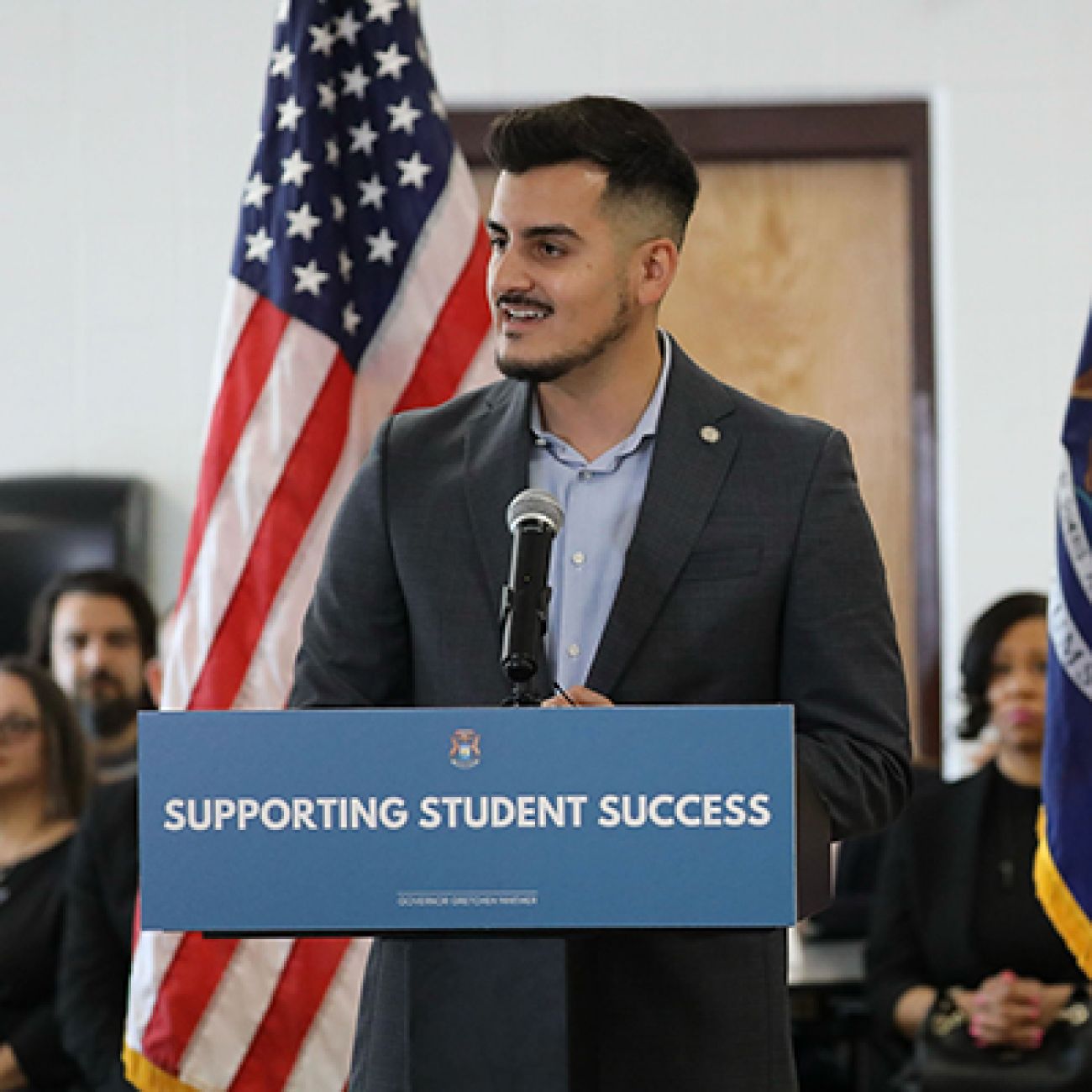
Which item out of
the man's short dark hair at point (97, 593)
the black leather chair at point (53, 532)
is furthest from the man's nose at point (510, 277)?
the black leather chair at point (53, 532)

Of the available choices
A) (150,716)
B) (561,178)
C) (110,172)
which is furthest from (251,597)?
(110,172)

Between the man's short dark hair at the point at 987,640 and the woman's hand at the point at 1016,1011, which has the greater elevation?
the man's short dark hair at the point at 987,640

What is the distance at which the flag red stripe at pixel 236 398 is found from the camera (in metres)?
2.96

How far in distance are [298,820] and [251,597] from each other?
1613 mm

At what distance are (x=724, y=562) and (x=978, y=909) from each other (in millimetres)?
2389

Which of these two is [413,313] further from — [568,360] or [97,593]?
Result: [97,593]

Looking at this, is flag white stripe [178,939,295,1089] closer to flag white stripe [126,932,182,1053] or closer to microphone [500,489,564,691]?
flag white stripe [126,932,182,1053]

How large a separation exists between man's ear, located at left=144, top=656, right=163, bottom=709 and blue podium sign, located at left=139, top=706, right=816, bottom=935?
298 cm

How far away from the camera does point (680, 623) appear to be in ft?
5.81

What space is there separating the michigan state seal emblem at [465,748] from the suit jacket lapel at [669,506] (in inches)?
18.0

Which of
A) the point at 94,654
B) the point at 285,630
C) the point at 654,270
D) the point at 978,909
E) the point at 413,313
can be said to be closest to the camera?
the point at 654,270

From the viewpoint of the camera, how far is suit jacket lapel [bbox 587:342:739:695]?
5.71 feet

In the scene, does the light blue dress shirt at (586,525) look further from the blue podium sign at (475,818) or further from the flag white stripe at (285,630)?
the flag white stripe at (285,630)

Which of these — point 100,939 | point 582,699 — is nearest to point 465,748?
point 582,699
